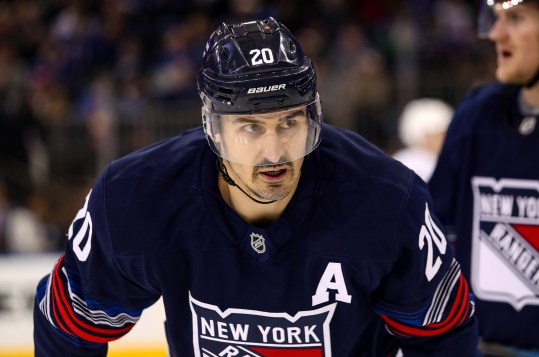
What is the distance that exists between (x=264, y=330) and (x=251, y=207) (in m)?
0.26

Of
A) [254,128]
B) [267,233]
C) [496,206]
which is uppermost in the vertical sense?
[254,128]

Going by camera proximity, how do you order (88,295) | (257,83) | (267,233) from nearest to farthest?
1. (257,83)
2. (267,233)
3. (88,295)

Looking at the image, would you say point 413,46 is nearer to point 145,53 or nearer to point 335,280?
point 145,53

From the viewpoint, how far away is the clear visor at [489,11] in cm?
258

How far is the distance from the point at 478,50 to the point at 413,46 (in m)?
0.47

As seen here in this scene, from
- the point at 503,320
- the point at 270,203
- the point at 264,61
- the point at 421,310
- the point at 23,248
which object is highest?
the point at 264,61

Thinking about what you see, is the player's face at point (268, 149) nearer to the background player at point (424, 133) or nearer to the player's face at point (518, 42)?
the player's face at point (518, 42)

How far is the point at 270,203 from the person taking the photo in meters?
2.01

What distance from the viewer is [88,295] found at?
6.80 feet

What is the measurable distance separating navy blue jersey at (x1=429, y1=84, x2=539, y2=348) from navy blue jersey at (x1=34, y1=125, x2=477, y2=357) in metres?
0.56

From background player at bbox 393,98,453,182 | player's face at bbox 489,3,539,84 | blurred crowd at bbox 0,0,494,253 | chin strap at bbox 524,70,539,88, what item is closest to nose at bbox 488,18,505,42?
player's face at bbox 489,3,539,84

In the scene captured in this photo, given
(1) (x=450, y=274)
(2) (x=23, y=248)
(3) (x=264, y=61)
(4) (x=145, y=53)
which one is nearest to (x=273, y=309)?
(1) (x=450, y=274)

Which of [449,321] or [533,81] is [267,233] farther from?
[533,81]

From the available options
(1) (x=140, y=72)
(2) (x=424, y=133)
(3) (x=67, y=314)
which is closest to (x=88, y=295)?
(3) (x=67, y=314)
